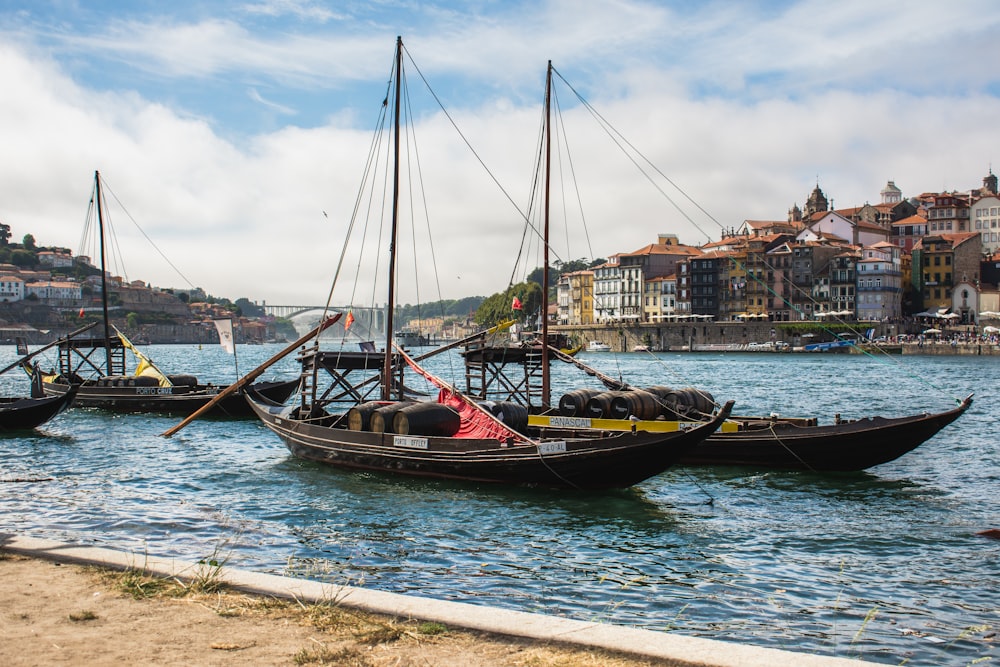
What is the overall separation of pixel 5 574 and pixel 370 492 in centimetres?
1251

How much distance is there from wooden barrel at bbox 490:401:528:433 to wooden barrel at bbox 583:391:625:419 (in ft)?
9.24

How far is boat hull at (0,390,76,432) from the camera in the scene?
3378 cm

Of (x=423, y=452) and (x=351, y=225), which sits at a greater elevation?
(x=351, y=225)

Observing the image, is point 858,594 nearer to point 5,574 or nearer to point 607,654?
point 607,654

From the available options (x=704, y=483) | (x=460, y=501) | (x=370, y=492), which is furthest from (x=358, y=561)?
(x=704, y=483)

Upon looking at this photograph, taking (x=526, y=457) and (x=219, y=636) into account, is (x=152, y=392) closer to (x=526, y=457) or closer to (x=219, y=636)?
(x=526, y=457)

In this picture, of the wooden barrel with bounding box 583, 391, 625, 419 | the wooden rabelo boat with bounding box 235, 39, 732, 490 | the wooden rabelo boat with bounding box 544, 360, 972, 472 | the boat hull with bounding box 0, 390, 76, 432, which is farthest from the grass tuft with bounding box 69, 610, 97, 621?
the boat hull with bounding box 0, 390, 76, 432

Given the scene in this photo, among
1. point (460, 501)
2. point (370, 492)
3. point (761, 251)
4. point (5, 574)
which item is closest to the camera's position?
point (5, 574)

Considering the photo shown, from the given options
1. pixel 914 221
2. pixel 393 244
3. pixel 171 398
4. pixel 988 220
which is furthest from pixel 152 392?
pixel 988 220

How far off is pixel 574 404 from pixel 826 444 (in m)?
7.14

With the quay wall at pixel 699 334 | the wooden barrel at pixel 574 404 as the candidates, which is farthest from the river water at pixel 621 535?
the quay wall at pixel 699 334

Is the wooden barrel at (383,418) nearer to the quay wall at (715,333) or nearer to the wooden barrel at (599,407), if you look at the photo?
the wooden barrel at (599,407)

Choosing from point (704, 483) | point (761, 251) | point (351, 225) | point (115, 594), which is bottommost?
point (704, 483)

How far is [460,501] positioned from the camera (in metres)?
20.1
